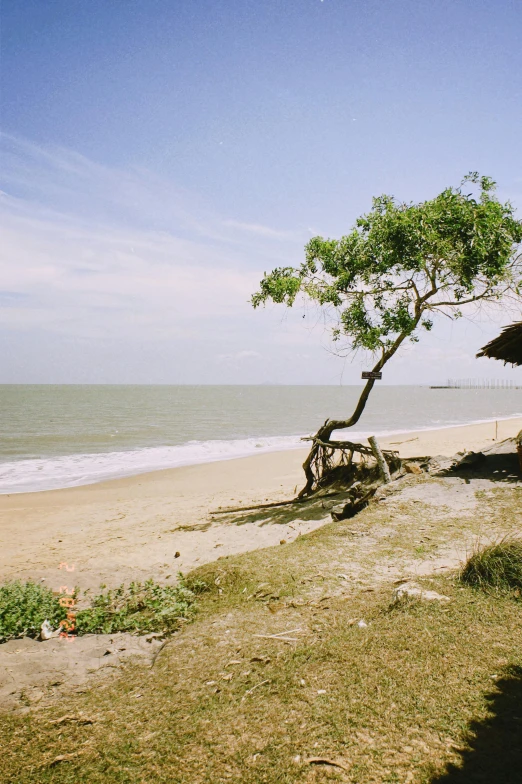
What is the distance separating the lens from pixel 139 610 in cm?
583

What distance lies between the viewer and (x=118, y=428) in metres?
41.4

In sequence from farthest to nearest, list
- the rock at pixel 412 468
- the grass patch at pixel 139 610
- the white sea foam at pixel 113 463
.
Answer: the white sea foam at pixel 113 463 < the rock at pixel 412 468 < the grass patch at pixel 139 610

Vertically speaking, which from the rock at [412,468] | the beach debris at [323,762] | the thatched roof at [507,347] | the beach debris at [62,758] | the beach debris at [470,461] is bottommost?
the beach debris at [62,758]

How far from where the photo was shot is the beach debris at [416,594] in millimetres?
5090

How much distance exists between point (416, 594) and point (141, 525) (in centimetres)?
925

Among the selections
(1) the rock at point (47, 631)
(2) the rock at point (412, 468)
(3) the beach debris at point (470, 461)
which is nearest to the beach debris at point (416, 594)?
(1) the rock at point (47, 631)

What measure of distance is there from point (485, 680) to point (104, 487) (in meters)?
17.3

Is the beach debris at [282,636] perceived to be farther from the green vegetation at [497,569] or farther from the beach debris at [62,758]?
the green vegetation at [497,569]

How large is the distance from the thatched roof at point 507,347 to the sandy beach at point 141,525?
6.09 metres

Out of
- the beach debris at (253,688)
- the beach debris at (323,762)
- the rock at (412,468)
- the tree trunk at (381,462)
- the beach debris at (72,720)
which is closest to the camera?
the beach debris at (323,762)

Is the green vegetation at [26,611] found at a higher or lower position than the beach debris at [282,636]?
lower

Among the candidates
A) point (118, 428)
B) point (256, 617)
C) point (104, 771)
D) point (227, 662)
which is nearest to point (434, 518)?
point (256, 617)

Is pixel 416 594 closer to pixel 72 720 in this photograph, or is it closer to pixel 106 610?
pixel 72 720

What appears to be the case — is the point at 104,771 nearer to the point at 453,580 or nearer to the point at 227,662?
the point at 227,662
